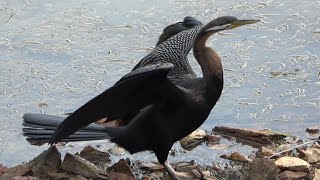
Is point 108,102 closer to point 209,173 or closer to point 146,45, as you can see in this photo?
point 209,173

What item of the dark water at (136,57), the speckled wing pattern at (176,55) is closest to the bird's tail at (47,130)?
the dark water at (136,57)

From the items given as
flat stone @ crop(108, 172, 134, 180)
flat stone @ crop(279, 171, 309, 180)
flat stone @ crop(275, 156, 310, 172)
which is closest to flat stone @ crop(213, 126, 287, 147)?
flat stone @ crop(275, 156, 310, 172)

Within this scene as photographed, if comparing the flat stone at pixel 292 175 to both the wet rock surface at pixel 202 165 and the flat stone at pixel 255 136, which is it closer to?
the wet rock surface at pixel 202 165

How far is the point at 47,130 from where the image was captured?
16.3 feet

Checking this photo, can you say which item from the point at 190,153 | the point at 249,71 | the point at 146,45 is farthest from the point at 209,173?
the point at 146,45

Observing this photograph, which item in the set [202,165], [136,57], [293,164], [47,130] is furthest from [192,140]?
[136,57]

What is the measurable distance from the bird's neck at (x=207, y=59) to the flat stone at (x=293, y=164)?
0.62 metres

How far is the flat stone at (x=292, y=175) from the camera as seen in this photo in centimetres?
485

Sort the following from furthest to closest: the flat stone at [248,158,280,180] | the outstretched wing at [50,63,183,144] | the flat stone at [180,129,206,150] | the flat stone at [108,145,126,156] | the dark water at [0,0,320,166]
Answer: the dark water at [0,0,320,166] → the flat stone at [180,129,206,150] → the flat stone at [108,145,126,156] → the flat stone at [248,158,280,180] → the outstretched wing at [50,63,183,144]

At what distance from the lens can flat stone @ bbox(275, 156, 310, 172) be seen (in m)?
4.93

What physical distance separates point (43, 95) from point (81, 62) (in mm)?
577

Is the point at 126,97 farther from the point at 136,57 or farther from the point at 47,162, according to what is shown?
the point at 136,57

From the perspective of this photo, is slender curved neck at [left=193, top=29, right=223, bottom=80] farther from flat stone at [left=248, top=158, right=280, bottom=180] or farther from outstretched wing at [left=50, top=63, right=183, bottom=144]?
flat stone at [left=248, top=158, right=280, bottom=180]

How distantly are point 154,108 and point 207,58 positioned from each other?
42cm
